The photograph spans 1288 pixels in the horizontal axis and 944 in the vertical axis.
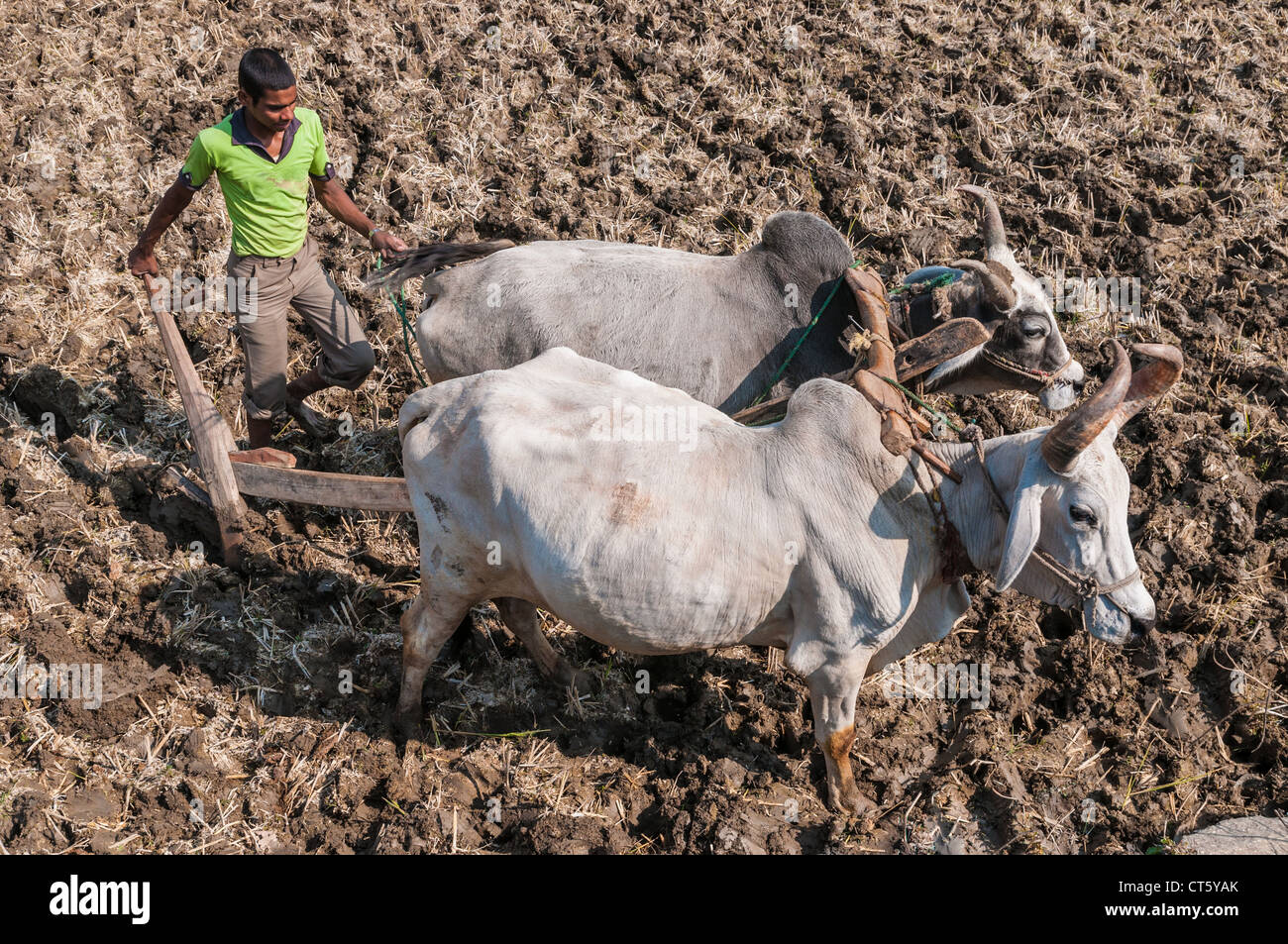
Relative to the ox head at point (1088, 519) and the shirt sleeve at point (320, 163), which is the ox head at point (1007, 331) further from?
the shirt sleeve at point (320, 163)

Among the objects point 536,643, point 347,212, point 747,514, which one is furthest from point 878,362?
point 347,212

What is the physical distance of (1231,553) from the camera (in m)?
5.54

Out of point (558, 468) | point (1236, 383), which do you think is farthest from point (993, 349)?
point (558, 468)

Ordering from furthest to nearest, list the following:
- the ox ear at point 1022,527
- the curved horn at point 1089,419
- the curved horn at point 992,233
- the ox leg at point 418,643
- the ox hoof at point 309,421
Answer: the ox hoof at point 309,421 → the curved horn at point 992,233 → the ox leg at point 418,643 → the ox ear at point 1022,527 → the curved horn at point 1089,419

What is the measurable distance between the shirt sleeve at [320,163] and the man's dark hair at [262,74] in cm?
45

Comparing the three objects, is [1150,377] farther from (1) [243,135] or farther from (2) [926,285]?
(1) [243,135]

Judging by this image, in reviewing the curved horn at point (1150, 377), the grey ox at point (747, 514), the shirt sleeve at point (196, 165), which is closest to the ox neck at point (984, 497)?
the grey ox at point (747, 514)

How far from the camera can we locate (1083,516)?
3.83 meters

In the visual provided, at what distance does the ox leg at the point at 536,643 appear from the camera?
15.7ft

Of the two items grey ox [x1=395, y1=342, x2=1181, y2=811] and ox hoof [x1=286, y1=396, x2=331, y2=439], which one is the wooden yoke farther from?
ox hoof [x1=286, y1=396, x2=331, y2=439]

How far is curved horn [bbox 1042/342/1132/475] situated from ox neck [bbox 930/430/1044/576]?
0.81ft

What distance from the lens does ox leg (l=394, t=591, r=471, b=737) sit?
173 inches

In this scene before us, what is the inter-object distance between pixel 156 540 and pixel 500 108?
13.5ft

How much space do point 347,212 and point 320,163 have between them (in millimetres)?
257
